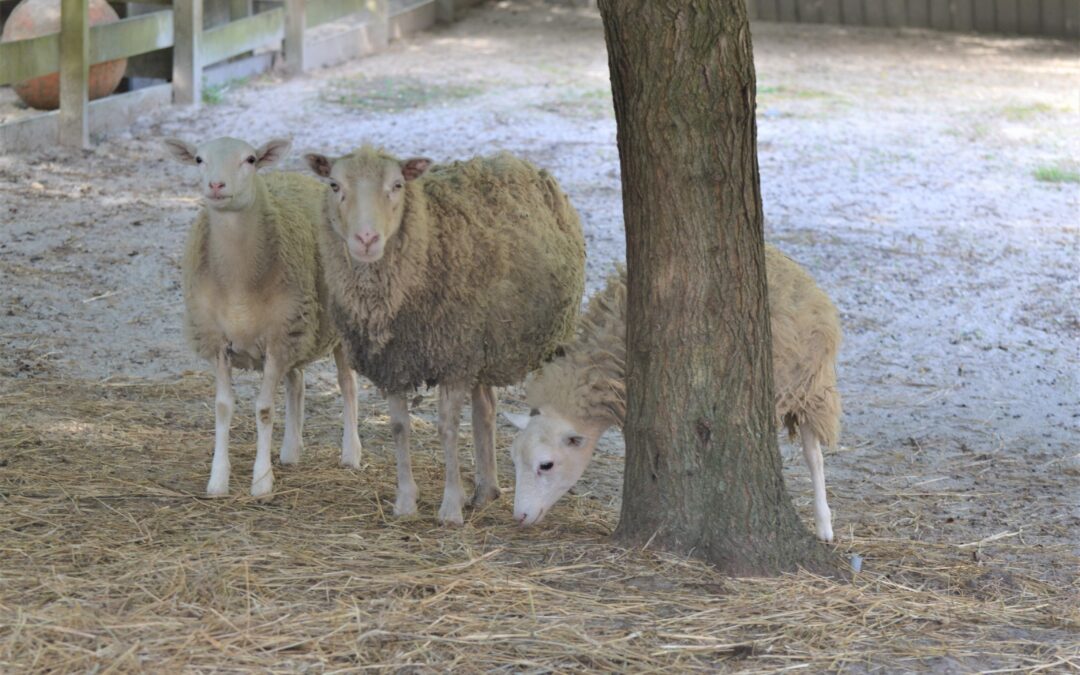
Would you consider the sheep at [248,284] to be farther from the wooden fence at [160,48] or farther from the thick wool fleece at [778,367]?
the wooden fence at [160,48]

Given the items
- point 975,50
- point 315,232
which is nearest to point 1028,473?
point 315,232

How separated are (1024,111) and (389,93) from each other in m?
6.37

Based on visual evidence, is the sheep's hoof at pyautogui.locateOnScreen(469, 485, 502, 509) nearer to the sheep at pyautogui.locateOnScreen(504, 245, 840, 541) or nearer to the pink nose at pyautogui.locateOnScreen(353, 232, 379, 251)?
the sheep at pyautogui.locateOnScreen(504, 245, 840, 541)

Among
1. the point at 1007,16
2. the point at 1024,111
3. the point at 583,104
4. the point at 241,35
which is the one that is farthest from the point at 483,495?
the point at 1007,16

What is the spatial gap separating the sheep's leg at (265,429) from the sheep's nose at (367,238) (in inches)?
30.7

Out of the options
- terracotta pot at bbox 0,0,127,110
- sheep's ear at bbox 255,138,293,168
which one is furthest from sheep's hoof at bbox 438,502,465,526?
terracotta pot at bbox 0,0,127,110

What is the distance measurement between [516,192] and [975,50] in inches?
542

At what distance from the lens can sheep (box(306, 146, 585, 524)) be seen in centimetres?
517

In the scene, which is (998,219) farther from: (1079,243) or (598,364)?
(598,364)

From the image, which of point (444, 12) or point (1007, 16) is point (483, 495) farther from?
point (1007, 16)

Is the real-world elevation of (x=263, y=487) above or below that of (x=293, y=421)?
below

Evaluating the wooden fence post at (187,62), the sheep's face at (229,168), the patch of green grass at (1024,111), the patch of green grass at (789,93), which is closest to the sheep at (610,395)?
the sheep's face at (229,168)

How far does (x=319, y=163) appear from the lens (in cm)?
517

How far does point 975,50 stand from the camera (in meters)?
17.9
